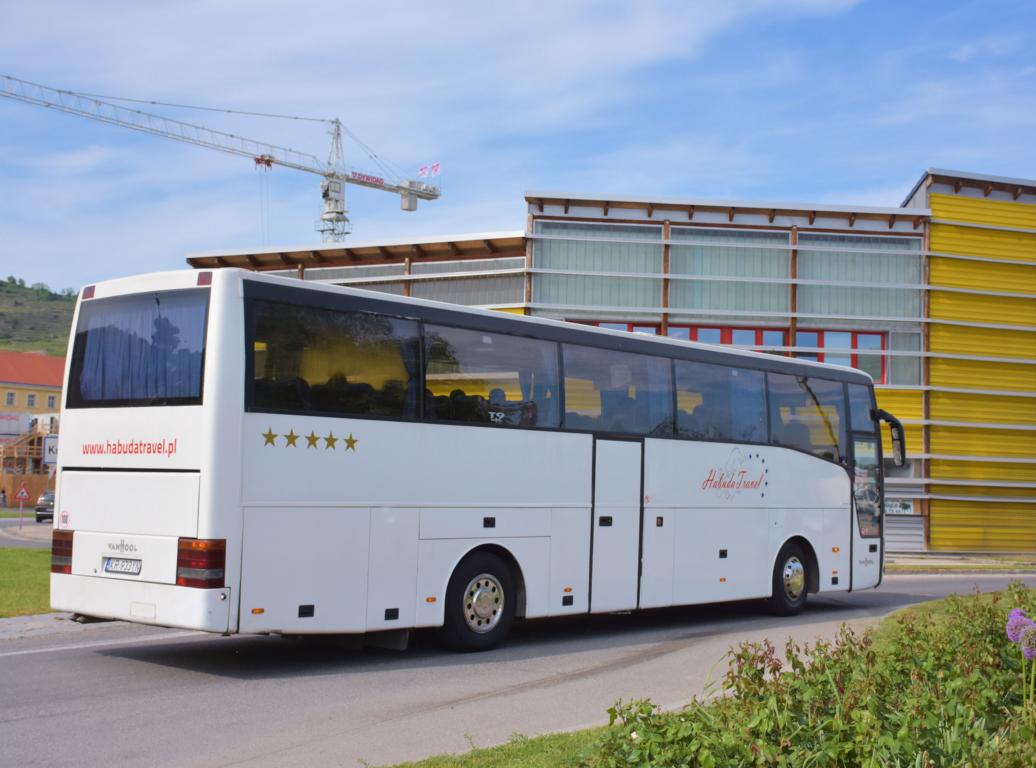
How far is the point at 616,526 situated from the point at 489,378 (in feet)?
9.09

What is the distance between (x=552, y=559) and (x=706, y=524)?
3.03 m

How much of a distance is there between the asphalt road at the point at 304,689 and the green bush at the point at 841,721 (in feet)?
3.86

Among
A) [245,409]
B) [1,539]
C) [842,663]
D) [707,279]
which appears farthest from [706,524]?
[1,539]

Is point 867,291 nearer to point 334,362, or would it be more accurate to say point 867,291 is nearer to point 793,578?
point 793,578

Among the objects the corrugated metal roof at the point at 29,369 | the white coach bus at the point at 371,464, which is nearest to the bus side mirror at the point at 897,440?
the white coach bus at the point at 371,464

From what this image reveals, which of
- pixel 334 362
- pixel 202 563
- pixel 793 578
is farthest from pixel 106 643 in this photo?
pixel 793 578

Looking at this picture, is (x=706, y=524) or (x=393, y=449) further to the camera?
(x=706, y=524)

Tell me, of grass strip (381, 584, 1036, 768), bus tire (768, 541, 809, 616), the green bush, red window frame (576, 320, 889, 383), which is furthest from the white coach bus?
red window frame (576, 320, 889, 383)

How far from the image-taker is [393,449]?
11.3 m

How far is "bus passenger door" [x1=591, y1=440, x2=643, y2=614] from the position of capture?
1370 cm

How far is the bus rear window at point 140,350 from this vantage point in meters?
10.2

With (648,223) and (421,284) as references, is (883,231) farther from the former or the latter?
(421,284)

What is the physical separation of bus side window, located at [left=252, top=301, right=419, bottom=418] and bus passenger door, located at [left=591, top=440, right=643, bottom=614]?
10.1 ft

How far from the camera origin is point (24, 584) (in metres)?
18.1
